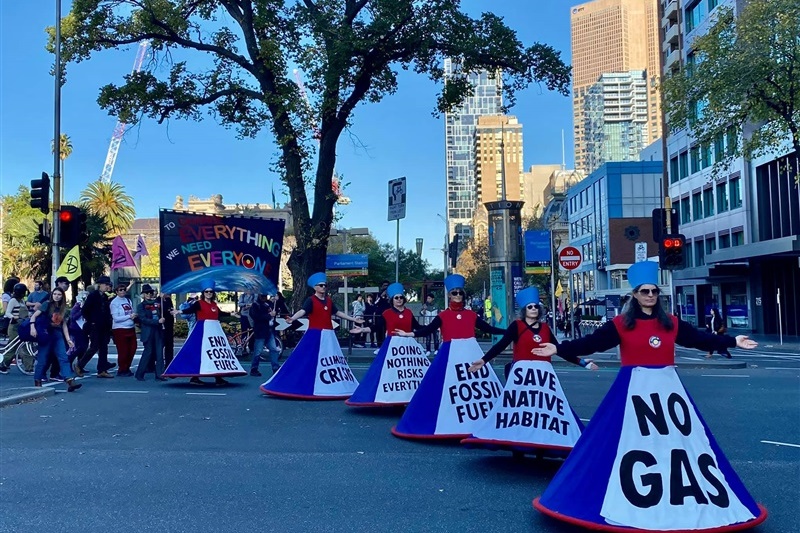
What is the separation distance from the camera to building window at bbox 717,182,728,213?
44.3m

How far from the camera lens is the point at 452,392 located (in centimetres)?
891

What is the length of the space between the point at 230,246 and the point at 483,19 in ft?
31.7

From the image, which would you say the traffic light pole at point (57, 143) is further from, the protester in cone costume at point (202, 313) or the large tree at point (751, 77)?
the large tree at point (751, 77)

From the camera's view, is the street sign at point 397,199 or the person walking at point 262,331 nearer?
the person walking at point 262,331

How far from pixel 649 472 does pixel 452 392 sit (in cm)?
376

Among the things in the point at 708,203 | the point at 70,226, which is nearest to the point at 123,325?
the point at 70,226

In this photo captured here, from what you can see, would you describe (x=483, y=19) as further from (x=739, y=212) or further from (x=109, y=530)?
(x=739, y=212)

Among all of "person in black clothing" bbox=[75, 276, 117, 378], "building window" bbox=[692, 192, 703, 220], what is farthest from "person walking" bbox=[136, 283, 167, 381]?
"building window" bbox=[692, 192, 703, 220]

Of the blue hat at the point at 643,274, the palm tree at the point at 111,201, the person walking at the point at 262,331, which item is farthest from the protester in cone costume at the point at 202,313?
the palm tree at the point at 111,201

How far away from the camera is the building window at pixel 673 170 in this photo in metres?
52.2

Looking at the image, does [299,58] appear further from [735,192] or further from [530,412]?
[735,192]

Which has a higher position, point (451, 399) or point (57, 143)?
point (57, 143)

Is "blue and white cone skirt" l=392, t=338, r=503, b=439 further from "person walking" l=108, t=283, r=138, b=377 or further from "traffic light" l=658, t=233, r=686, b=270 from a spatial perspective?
"traffic light" l=658, t=233, r=686, b=270

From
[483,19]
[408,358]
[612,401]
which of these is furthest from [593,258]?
[612,401]
